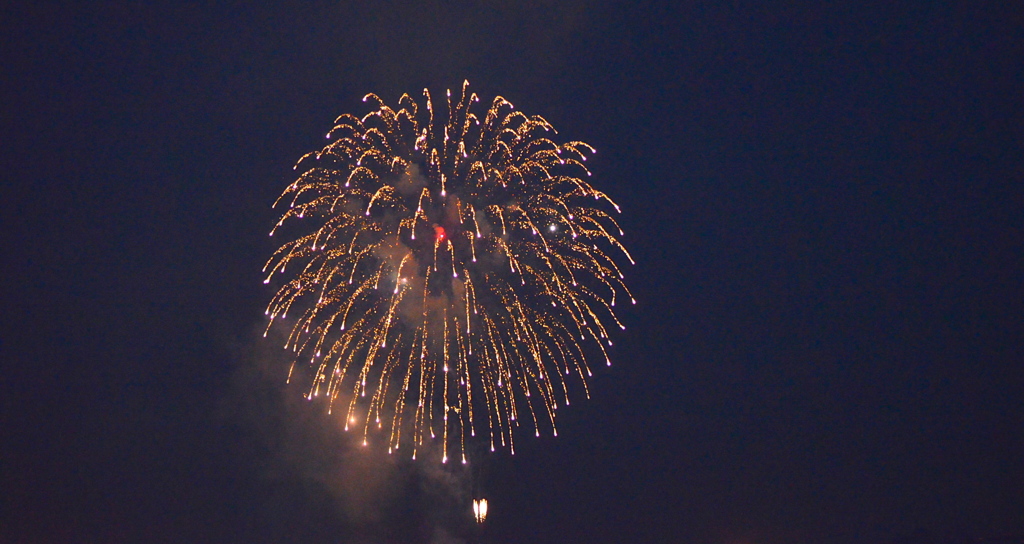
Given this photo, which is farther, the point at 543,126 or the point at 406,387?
the point at 406,387

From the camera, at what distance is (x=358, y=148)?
27391 mm

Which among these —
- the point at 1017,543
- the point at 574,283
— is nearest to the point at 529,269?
the point at 574,283

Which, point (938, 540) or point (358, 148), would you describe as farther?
→ point (938, 540)

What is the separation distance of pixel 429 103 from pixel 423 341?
8721 mm

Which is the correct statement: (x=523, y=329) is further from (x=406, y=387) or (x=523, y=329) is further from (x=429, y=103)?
(x=429, y=103)

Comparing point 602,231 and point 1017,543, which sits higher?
point 602,231

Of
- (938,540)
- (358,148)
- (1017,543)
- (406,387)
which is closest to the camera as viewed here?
(358,148)

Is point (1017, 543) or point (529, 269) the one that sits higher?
point (529, 269)

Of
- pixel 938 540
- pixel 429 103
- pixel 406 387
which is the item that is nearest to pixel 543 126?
pixel 429 103

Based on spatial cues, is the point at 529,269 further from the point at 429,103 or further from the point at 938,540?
the point at 938,540

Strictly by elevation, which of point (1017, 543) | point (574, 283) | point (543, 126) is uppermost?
point (543, 126)

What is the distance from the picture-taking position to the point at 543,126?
2764 centimetres

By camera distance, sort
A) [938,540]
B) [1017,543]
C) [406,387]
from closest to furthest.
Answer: [406,387]
[1017,543]
[938,540]

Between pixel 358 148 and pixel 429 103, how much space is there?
3.10 m
